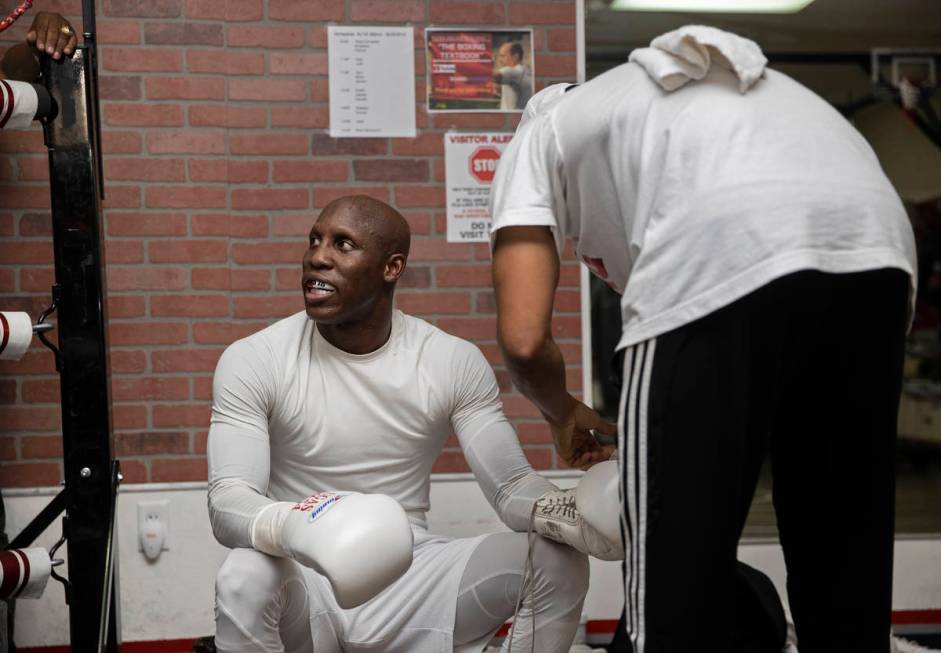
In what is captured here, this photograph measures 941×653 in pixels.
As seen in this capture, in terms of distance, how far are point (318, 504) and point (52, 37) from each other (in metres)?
1.07

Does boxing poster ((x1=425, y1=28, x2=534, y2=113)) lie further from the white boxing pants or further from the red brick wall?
the white boxing pants

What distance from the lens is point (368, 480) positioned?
2240mm

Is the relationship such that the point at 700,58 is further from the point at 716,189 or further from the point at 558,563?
the point at 558,563

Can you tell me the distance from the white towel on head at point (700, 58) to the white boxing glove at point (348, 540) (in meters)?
0.86

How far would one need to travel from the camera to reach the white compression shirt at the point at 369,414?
2111 millimetres

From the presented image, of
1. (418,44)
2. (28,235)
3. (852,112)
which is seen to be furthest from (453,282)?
(852,112)

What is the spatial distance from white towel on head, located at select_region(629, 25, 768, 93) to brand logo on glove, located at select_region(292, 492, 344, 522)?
0.90 metres

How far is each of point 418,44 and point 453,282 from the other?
0.70 m

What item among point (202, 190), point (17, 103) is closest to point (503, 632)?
point (202, 190)

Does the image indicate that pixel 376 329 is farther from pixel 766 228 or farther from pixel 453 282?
pixel 766 228

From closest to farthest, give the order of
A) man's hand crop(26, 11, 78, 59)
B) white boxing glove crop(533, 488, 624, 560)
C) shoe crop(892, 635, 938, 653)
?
white boxing glove crop(533, 488, 624, 560)
man's hand crop(26, 11, 78, 59)
shoe crop(892, 635, 938, 653)

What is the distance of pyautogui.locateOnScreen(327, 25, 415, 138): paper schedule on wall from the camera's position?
2.92 m

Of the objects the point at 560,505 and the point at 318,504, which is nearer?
the point at 318,504

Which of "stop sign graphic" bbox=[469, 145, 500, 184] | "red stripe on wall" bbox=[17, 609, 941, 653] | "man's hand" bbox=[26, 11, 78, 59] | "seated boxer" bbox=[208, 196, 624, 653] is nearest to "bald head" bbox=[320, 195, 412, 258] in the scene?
"seated boxer" bbox=[208, 196, 624, 653]
